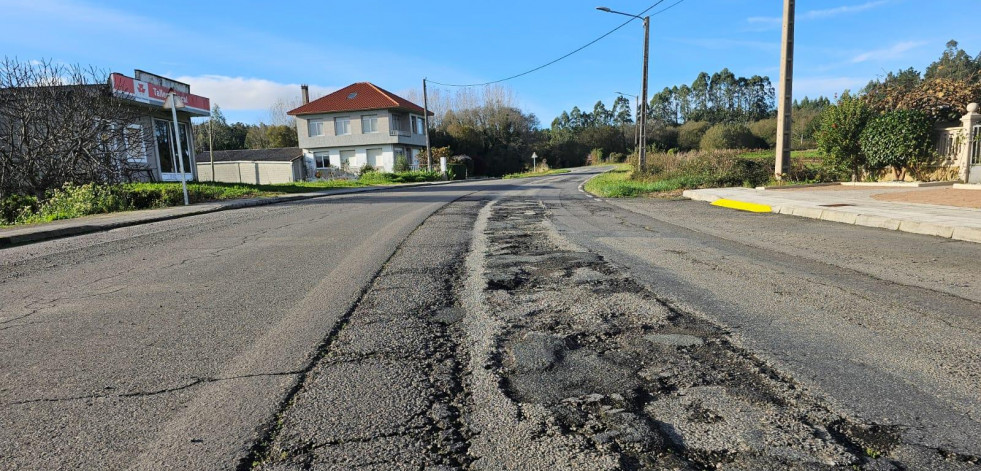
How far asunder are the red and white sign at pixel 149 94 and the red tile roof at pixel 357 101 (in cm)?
2226

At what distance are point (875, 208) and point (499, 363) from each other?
33.4 ft

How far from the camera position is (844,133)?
16.3 metres

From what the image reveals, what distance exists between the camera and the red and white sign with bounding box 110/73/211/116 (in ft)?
64.6

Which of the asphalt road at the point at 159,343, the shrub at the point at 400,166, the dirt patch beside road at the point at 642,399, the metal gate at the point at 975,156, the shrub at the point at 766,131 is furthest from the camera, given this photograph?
the shrub at the point at 766,131

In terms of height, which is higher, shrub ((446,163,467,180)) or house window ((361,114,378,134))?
house window ((361,114,378,134))

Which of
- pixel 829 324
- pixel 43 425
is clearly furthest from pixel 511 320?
pixel 43 425

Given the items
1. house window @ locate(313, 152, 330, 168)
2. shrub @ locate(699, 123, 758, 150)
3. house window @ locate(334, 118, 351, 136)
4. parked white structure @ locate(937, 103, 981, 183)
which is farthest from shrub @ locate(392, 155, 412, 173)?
parked white structure @ locate(937, 103, 981, 183)

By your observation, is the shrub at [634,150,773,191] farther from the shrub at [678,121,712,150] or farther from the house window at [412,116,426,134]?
the shrub at [678,121,712,150]

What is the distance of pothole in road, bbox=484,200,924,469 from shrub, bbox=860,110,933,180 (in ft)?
47.9

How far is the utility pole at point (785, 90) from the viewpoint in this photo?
653 inches

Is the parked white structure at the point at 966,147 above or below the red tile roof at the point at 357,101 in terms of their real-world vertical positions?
below

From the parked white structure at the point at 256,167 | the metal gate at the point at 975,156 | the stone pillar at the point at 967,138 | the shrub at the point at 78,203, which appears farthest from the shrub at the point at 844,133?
the parked white structure at the point at 256,167

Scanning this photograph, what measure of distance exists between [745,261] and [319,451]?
17.7ft

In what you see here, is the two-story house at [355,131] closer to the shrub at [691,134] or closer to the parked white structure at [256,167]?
the parked white structure at [256,167]
